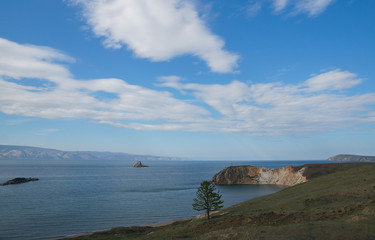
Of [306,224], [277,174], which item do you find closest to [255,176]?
[277,174]

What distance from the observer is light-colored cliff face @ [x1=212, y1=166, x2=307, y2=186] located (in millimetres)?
110500

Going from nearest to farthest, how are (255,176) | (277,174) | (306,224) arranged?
(306,224) < (277,174) < (255,176)

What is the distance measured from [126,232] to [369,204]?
110 feet

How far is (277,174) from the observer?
379ft

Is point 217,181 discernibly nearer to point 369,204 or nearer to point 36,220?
point 36,220

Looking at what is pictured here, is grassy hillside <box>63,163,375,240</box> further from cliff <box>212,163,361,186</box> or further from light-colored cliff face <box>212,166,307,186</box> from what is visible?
light-colored cliff face <box>212,166,307,186</box>

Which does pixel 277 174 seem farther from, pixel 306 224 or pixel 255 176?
pixel 306 224

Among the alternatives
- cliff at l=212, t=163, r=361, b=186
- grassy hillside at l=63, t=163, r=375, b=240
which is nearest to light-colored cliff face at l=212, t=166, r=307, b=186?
cliff at l=212, t=163, r=361, b=186

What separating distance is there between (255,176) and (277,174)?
1066cm

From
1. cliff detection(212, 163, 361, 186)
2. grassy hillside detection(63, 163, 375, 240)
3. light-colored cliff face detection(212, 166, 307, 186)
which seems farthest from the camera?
light-colored cliff face detection(212, 166, 307, 186)

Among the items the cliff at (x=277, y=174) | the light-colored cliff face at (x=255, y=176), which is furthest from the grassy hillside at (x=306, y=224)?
the light-colored cliff face at (x=255, y=176)

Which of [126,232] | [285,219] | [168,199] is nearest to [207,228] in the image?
[285,219]

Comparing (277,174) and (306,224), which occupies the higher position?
(306,224)

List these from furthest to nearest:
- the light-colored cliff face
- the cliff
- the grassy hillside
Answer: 1. the light-colored cliff face
2. the cliff
3. the grassy hillside
